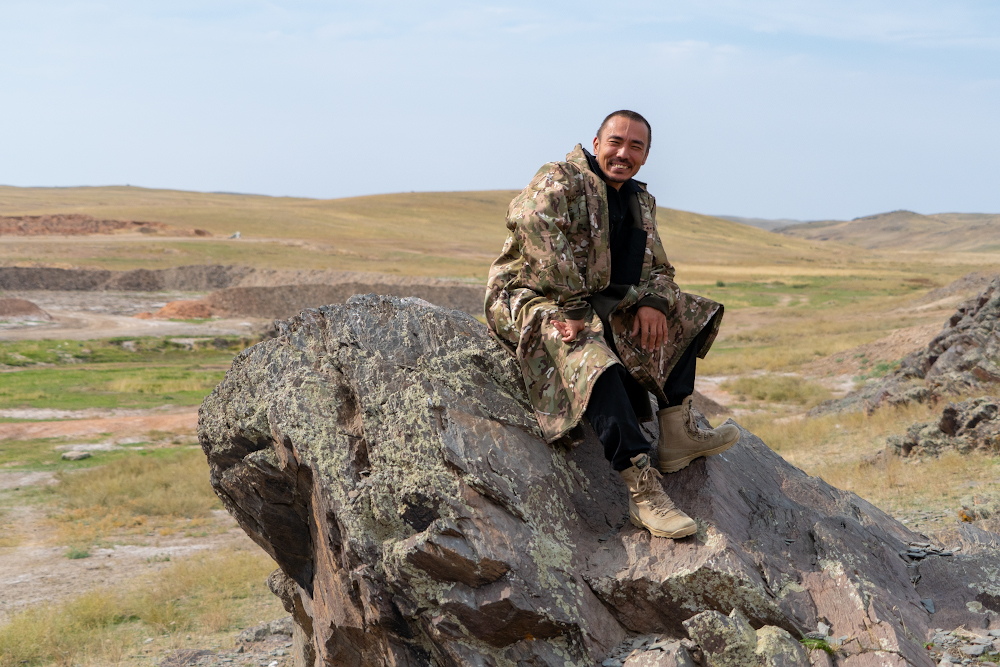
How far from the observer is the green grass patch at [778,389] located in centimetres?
1936

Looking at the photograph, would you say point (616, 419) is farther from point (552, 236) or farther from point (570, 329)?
point (552, 236)

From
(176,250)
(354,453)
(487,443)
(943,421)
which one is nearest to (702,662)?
(487,443)

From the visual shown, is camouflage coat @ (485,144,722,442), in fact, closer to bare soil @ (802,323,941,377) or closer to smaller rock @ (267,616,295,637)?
smaller rock @ (267,616,295,637)

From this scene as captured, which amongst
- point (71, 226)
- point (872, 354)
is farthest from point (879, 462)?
point (71, 226)

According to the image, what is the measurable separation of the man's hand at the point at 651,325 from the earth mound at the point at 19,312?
33.9 m

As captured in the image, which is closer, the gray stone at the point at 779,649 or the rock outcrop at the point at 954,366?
the gray stone at the point at 779,649

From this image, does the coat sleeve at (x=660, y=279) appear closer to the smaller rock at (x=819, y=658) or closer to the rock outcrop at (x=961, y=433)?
the smaller rock at (x=819, y=658)

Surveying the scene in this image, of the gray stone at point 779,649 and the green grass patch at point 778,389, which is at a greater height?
the gray stone at point 779,649

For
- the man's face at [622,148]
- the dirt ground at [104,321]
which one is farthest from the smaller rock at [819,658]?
the dirt ground at [104,321]

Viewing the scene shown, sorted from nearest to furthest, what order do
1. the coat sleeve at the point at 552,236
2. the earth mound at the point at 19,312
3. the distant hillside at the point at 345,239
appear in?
1. the coat sleeve at the point at 552,236
2. the earth mound at the point at 19,312
3. the distant hillside at the point at 345,239

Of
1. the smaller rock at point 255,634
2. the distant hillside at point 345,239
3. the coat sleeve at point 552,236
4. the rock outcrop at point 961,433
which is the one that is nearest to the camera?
the coat sleeve at point 552,236

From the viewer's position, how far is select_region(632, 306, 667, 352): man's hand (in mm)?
4336

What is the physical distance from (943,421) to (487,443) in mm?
8742

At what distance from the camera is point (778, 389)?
20.1m
